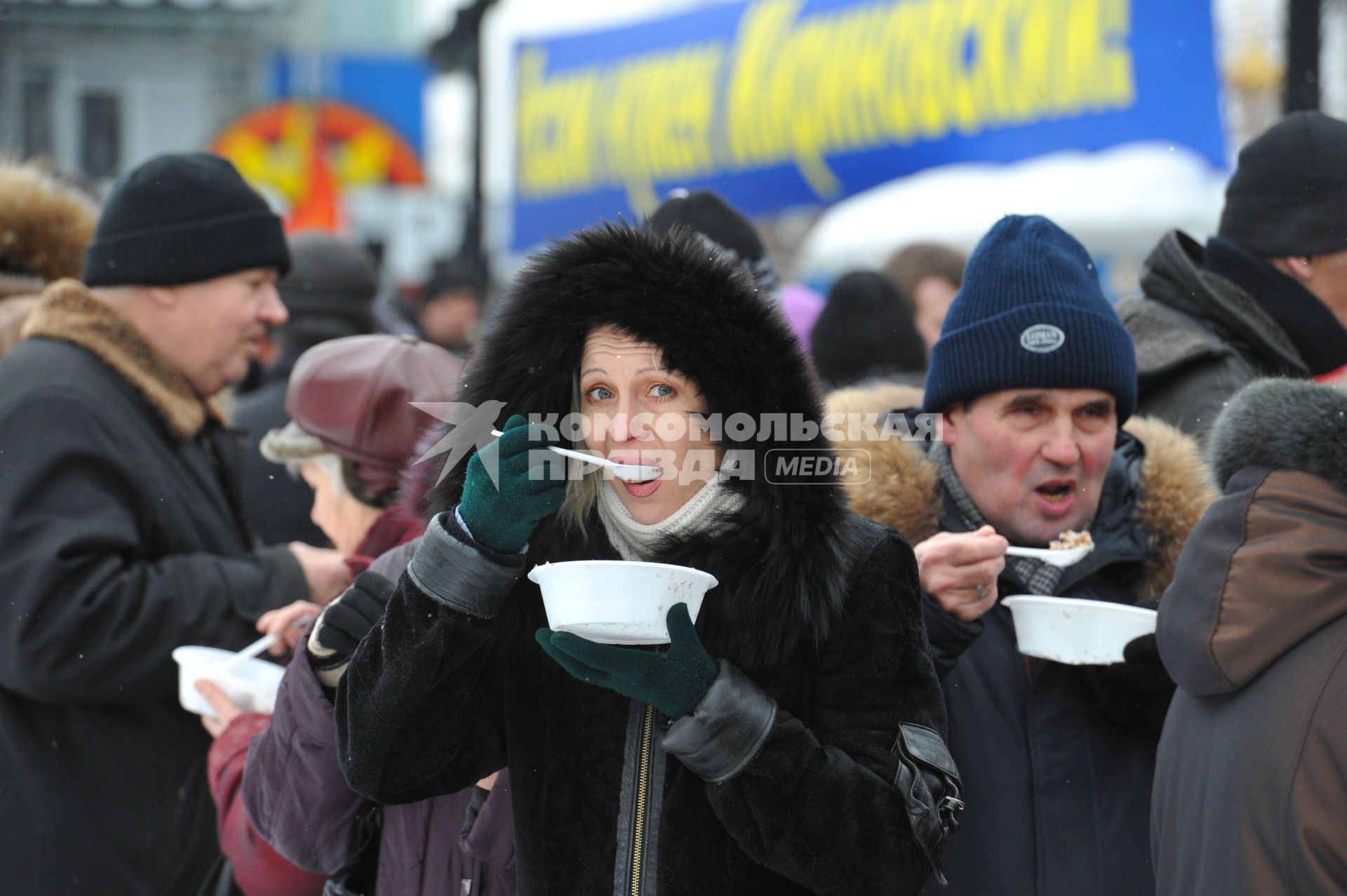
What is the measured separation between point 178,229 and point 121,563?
1.02 meters

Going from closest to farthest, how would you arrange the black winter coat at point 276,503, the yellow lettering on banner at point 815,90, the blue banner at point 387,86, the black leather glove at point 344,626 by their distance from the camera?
the black leather glove at point 344,626, the black winter coat at point 276,503, the yellow lettering on banner at point 815,90, the blue banner at point 387,86

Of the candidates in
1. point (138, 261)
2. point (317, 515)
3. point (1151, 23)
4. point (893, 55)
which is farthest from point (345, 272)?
point (893, 55)

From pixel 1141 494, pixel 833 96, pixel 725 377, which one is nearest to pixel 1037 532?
pixel 1141 494

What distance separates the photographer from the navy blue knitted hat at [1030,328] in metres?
2.79

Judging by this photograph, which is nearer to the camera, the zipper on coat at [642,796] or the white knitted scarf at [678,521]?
the zipper on coat at [642,796]

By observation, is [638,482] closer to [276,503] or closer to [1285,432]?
[1285,432]

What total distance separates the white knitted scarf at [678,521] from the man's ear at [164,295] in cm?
193

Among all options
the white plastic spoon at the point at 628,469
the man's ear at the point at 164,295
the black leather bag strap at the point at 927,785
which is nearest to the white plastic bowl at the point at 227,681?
the man's ear at the point at 164,295

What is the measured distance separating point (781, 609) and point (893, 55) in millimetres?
12286

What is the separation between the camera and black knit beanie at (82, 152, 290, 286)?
3.67m

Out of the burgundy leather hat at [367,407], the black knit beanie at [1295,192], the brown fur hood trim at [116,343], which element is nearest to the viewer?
the burgundy leather hat at [367,407]

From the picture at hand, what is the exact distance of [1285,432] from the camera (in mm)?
2064

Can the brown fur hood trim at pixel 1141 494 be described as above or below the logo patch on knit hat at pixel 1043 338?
below

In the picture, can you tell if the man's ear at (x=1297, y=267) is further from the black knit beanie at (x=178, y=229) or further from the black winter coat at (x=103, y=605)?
the black knit beanie at (x=178, y=229)
